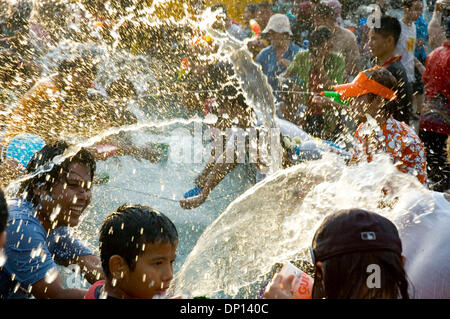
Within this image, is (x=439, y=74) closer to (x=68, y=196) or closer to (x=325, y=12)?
(x=325, y=12)

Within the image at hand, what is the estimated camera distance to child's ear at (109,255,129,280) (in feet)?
7.46

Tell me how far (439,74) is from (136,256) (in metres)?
4.43

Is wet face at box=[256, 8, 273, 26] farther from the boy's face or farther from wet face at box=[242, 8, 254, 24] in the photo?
the boy's face

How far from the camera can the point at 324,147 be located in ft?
15.3

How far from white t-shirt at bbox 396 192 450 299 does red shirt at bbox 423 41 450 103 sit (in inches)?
145

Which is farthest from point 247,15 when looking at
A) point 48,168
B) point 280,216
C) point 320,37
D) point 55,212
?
point 55,212

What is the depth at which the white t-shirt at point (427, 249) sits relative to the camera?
214cm

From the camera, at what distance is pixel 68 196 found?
286 centimetres

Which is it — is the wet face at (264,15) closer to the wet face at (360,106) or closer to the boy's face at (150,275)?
the wet face at (360,106)

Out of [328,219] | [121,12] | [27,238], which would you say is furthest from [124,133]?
[328,219]

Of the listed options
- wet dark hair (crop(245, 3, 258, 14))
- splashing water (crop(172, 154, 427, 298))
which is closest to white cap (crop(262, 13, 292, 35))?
wet dark hair (crop(245, 3, 258, 14))
